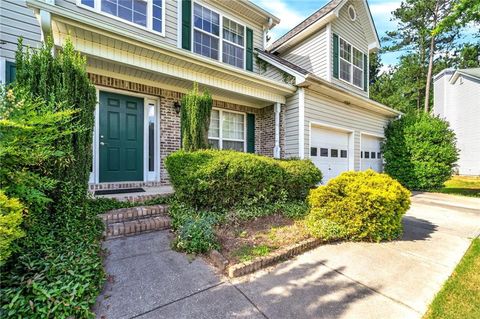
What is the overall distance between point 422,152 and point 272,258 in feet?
32.6

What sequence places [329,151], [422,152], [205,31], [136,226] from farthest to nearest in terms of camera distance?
[422,152] < [329,151] < [205,31] < [136,226]

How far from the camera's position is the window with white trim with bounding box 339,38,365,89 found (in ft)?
31.1

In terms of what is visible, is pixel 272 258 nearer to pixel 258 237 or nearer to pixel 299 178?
pixel 258 237

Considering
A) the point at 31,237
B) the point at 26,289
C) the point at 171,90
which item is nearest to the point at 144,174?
the point at 171,90

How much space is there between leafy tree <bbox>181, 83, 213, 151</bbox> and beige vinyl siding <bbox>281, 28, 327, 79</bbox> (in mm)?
6069

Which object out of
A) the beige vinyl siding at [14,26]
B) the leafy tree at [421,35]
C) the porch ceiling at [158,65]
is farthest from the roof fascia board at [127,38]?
the leafy tree at [421,35]

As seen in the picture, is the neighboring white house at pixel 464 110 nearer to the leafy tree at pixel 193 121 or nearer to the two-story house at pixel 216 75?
the two-story house at pixel 216 75

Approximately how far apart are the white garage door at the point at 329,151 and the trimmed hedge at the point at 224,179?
10.7 ft

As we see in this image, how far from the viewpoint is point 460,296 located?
234cm

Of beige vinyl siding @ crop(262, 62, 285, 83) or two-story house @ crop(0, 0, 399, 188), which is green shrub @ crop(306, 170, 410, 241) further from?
beige vinyl siding @ crop(262, 62, 285, 83)

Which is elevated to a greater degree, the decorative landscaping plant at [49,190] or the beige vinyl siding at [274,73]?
the beige vinyl siding at [274,73]

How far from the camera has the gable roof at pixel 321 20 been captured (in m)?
8.41

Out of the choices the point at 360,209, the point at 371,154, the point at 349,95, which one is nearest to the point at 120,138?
the point at 360,209

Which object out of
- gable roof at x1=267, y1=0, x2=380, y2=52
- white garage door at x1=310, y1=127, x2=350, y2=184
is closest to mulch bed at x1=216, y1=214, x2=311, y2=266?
white garage door at x1=310, y1=127, x2=350, y2=184
